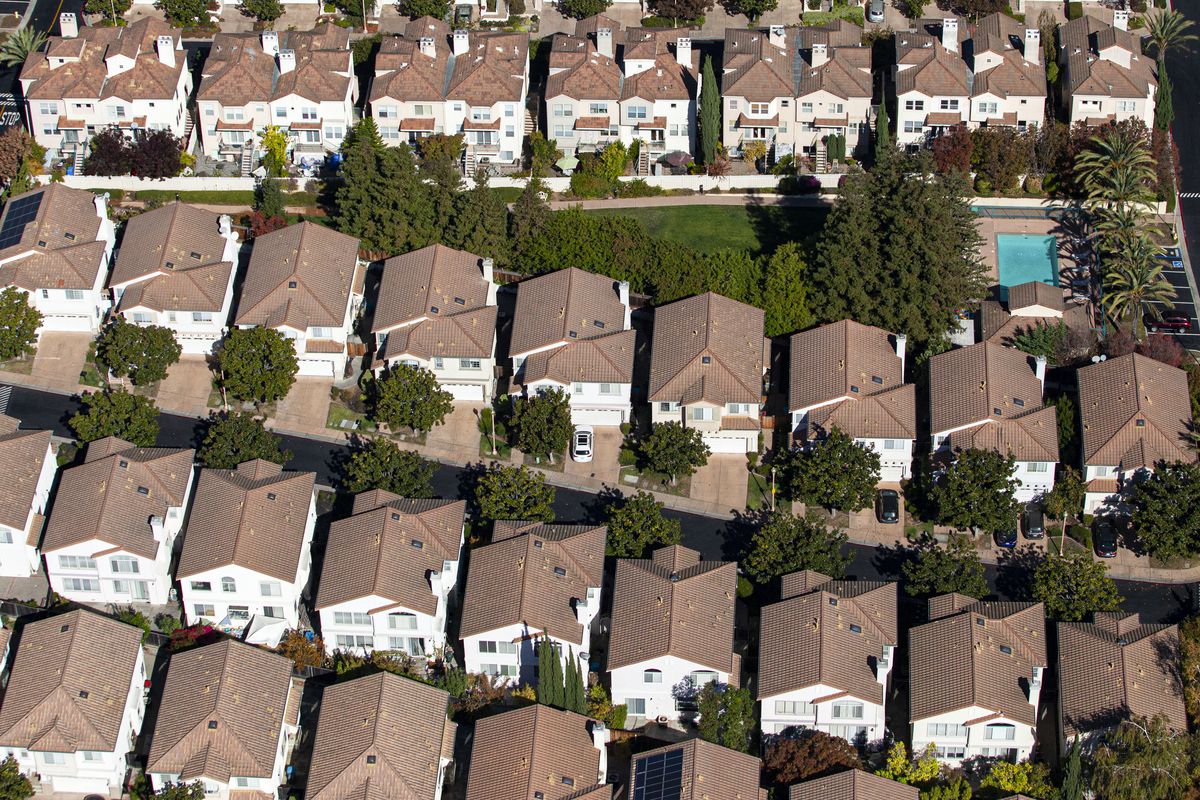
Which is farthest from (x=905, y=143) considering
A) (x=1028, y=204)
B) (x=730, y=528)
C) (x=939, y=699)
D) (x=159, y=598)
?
(x=159, y=598)

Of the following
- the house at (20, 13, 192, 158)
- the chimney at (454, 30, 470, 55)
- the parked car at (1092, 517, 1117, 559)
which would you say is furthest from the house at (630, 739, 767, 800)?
the house at (20, 13, 192, 158)

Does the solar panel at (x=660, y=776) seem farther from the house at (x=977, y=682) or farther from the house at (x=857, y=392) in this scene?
the house at (x=857, y=392)

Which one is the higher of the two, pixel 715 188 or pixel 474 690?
pixel 715 188

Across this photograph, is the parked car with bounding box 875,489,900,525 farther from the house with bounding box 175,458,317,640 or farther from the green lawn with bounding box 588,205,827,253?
the house with bounding box 175,458,317,640

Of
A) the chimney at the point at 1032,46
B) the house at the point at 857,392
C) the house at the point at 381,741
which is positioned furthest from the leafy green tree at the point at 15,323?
the chimney at the point at 1032,46

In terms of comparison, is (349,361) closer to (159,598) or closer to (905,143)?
(159,598)

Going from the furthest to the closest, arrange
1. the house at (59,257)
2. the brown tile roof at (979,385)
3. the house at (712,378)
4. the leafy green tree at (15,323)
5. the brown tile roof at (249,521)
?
the house at (59,257), the leafy green tree at (15,323), the house at (712,378), the brown tile roof at (979,385), the brown tile roof at (249,521)

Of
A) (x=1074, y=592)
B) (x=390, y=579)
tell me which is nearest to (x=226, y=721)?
(x=390, y=579)
